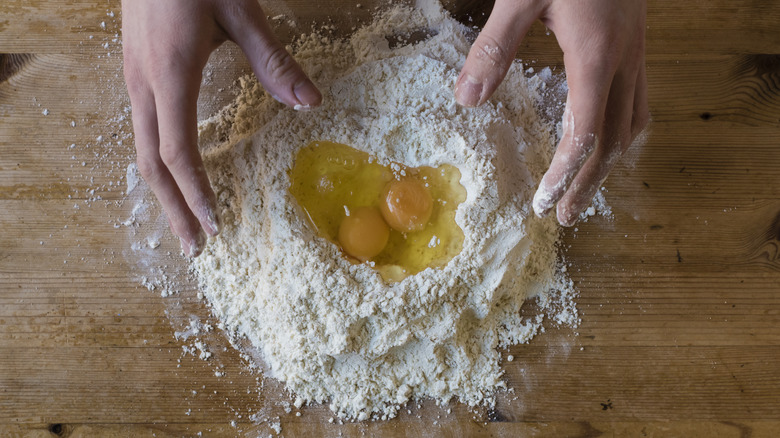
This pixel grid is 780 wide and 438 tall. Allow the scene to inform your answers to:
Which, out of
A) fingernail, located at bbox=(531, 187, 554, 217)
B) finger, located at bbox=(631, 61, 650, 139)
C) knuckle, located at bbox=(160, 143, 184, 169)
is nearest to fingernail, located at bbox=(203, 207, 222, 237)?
knuckle, located at bbox=(160, 143, 184, 169)

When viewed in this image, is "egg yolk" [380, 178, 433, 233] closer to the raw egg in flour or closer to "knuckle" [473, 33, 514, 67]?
the raw egg in flour

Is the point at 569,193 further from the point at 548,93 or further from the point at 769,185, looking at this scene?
the point at 769,185

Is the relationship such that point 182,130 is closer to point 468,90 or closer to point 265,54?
point 265,54

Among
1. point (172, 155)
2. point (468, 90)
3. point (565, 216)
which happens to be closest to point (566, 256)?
point (565, 216)

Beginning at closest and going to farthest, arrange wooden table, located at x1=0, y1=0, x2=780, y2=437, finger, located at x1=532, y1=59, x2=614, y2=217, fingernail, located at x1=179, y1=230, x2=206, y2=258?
finger, located at x1=532, y1=59, x2=614, y2=217 → fingernail, located at x1=179, y1=230, x2=206, y2=258 → wooden table, located at x1=0, y1=0, x2=780, y2=437

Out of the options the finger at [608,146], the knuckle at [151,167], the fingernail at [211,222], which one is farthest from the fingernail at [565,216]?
the knuckle at [151,167]

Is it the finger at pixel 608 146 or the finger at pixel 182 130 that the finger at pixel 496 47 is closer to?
the finger at pixel 608 146

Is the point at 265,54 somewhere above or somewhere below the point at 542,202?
above
